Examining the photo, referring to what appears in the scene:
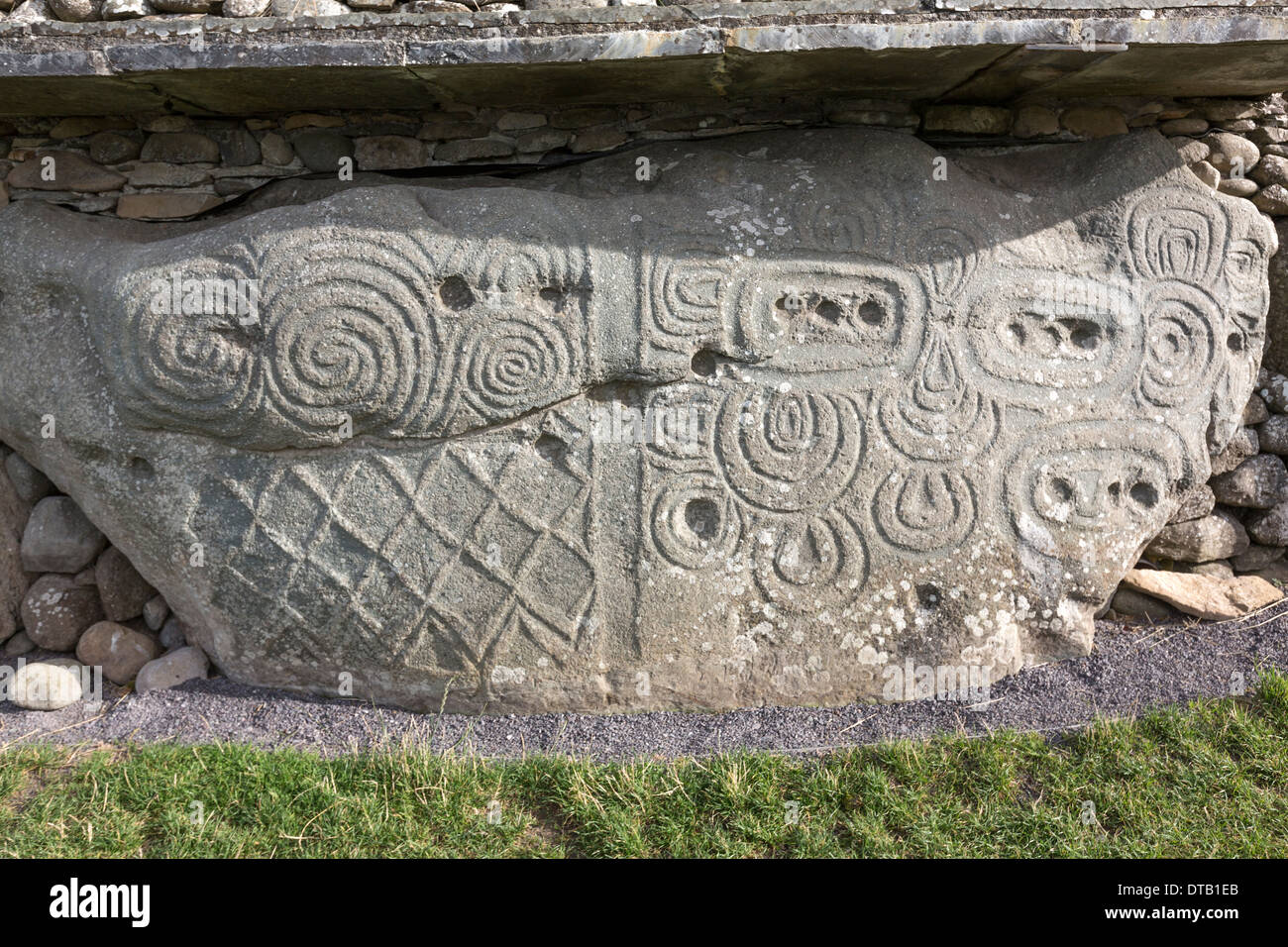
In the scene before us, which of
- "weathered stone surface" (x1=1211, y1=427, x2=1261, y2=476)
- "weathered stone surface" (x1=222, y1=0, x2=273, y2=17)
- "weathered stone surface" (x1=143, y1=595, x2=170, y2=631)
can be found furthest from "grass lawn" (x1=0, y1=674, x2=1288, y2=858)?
"weathered stone surface" (x1=222, y1=0, x2=273, y2=17)

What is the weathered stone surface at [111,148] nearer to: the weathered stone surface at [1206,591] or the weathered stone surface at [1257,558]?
the weathered stone surface at [1206,591]

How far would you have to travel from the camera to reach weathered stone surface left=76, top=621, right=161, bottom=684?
3.78 metres

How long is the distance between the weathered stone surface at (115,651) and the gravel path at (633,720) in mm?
126

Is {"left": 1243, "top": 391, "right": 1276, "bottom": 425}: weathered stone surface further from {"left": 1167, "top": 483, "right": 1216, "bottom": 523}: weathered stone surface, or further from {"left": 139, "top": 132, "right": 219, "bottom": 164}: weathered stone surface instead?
{"left": 139, "top": 132, "right": 219, "bottom": 164}: weathered stone surface

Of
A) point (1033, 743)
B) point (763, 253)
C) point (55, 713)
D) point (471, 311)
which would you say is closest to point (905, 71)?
point (763, 253)

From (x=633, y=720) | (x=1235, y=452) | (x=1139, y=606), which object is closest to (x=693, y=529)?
(x=633, y=720)

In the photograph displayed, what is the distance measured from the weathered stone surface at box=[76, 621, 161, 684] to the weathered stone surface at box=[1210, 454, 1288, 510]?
4.46m

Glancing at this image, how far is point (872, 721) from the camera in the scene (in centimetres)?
341

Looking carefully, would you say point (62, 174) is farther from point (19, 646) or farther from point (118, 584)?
point (19, 646)

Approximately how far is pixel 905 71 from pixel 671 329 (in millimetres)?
1198

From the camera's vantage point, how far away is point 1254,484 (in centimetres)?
417

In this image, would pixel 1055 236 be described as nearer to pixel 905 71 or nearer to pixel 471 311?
pixel 905 71

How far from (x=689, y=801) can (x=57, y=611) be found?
263 cm

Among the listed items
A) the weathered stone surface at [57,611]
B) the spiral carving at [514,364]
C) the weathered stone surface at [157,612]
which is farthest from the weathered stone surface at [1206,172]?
the weathered stone surface at [57,611]
